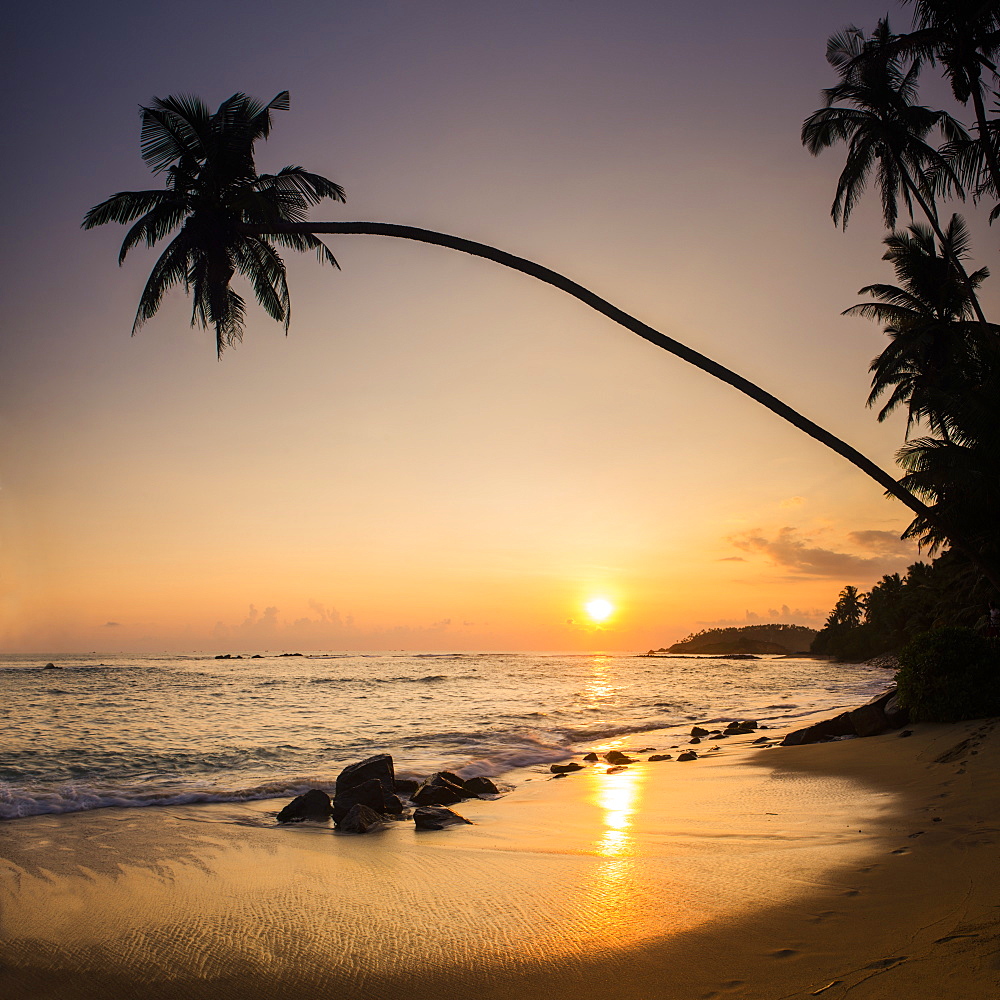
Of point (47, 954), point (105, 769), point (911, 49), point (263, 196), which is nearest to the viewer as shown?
point (47, 954)

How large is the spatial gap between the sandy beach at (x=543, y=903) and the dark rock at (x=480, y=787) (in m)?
2.73

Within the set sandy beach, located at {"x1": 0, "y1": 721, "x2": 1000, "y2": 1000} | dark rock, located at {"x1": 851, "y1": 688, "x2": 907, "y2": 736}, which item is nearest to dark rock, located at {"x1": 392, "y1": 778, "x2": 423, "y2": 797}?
sandy beach, located at {"x1": 0, "y1": 721, "x2": 1000, "y2": 1000}

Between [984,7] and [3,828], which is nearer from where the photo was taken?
[3,828]

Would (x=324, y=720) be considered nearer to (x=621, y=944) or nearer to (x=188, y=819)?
(x=188, y=819)

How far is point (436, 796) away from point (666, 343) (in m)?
8.03

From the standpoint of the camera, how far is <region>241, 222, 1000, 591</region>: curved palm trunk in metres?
7.57

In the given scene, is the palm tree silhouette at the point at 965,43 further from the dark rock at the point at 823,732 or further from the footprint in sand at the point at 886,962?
→ the footprint in sand at the point at 886,962

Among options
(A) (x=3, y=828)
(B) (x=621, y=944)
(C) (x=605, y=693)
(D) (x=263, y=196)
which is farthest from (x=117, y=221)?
(C) (x=605, y=693)

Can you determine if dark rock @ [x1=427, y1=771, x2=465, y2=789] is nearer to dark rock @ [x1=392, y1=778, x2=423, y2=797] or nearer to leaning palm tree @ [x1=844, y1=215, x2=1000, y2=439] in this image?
dark rock @ [x1=392, y1=778, x2=423, y2=797]

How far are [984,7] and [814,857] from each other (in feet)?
71.3

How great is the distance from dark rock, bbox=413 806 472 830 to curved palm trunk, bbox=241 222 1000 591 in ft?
22.8

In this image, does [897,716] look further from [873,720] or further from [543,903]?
[543,903]

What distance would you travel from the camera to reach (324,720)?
23.5 metres

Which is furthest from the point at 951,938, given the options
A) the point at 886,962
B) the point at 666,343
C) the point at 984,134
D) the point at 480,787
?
the point at 984,134
